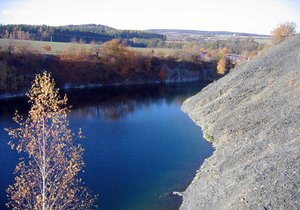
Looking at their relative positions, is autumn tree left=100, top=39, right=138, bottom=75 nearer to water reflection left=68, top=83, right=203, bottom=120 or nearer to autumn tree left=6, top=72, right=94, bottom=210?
water reflection left=68, top=83, right=203, bottom=120

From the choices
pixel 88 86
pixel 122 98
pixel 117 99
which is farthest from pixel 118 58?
pixel 117 99

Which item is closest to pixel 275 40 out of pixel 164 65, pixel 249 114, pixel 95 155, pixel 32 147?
pixel 164 65

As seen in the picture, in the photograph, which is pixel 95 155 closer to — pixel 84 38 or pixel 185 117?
pixel 185 117

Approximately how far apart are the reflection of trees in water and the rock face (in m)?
13.0

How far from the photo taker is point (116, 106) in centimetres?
6281

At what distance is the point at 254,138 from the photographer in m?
31.3

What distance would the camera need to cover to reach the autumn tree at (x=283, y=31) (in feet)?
283

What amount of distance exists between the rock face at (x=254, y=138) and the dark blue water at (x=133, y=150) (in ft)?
6.40

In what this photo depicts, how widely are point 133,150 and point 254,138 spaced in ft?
40.1

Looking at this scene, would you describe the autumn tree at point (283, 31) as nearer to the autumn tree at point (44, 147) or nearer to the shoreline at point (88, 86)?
the shoreline at point (88, 86)

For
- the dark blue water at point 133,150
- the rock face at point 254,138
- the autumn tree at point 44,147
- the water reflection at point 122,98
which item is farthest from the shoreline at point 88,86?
the autumn tree at point 44,147

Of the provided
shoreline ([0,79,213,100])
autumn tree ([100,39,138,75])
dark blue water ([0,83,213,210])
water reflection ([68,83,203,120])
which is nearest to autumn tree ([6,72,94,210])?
dark blue water ([0,83,213,210])

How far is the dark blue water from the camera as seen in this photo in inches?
1072

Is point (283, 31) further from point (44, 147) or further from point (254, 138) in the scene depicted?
point (44, 147)
